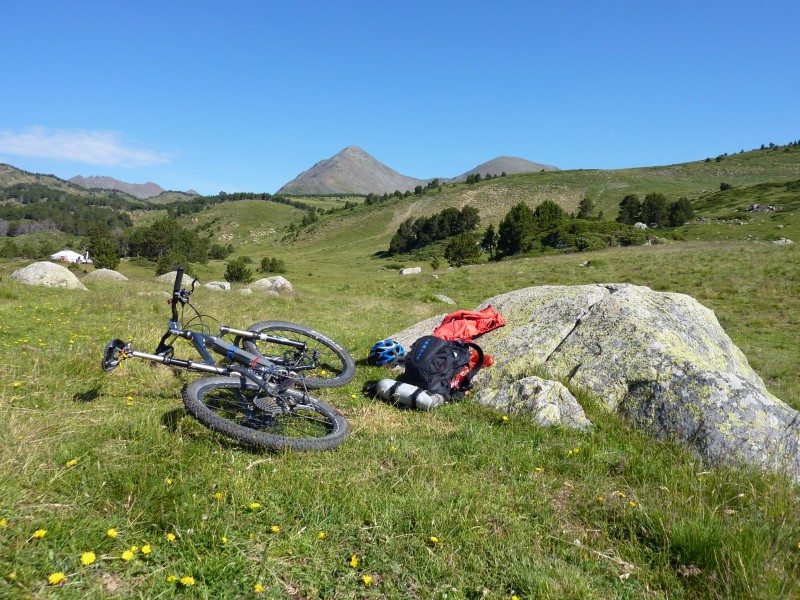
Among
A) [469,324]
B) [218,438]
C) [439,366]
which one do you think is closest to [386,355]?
[469,324]

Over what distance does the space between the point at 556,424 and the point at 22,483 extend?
6.01 metres

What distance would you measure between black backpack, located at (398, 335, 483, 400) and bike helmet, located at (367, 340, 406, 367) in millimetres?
1542

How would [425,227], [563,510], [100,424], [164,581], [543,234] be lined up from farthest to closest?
[425,227], [543,234], [100,424], [563,510], [164,581]

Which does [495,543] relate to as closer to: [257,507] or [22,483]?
[257,507]

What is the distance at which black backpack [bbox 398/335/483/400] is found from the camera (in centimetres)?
748

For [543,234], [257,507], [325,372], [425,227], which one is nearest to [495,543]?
[257,507]

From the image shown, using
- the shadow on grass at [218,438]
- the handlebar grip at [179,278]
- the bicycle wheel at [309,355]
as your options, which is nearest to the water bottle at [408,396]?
the bicycle wheel at [309,355]

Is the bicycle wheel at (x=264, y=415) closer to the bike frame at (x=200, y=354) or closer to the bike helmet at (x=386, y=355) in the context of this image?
the bike frame at (x=200, y=354)

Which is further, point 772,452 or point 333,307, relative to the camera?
point 333,307

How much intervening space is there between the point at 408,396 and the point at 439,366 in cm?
94

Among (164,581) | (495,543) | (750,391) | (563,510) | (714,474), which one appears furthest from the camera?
(750,391)

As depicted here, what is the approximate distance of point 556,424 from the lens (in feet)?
20.2

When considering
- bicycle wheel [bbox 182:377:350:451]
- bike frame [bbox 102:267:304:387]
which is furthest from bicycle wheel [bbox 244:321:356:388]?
bicycle wheel [bbox 182:377:350:451]

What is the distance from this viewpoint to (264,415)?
551 cm
